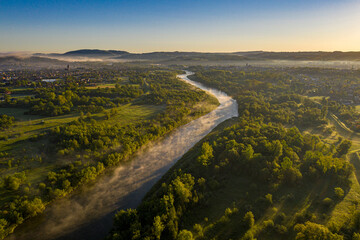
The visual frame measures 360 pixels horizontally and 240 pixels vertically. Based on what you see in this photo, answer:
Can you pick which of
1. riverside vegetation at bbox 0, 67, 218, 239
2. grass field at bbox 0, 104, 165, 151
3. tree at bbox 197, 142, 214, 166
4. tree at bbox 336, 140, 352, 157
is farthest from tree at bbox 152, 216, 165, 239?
tree at bbox 336, 140, 352, 157

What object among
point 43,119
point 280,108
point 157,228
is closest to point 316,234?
Result: point 157,228

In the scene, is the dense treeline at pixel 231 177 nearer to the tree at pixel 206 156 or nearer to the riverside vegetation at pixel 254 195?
the tree at pixel 206 156

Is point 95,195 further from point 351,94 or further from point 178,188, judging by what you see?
point 351,94

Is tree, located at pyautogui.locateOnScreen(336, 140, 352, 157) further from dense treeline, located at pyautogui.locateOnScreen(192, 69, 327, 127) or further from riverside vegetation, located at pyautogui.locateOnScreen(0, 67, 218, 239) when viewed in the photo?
riverside vegetation, located at pyautogui.locateOnScreen(0, 67, 218, 239)

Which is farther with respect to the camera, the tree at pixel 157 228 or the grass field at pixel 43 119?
the grass field at pixel 43 119

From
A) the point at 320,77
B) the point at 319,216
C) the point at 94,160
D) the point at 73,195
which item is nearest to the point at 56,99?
the point at 94,160

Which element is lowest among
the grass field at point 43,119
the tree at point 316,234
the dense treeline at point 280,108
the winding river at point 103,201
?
the winding river at point 103,201

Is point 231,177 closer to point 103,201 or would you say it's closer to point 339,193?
point 339,193

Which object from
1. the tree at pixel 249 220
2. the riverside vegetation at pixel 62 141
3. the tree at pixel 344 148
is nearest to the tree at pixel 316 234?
the tree at pixel 249 220
